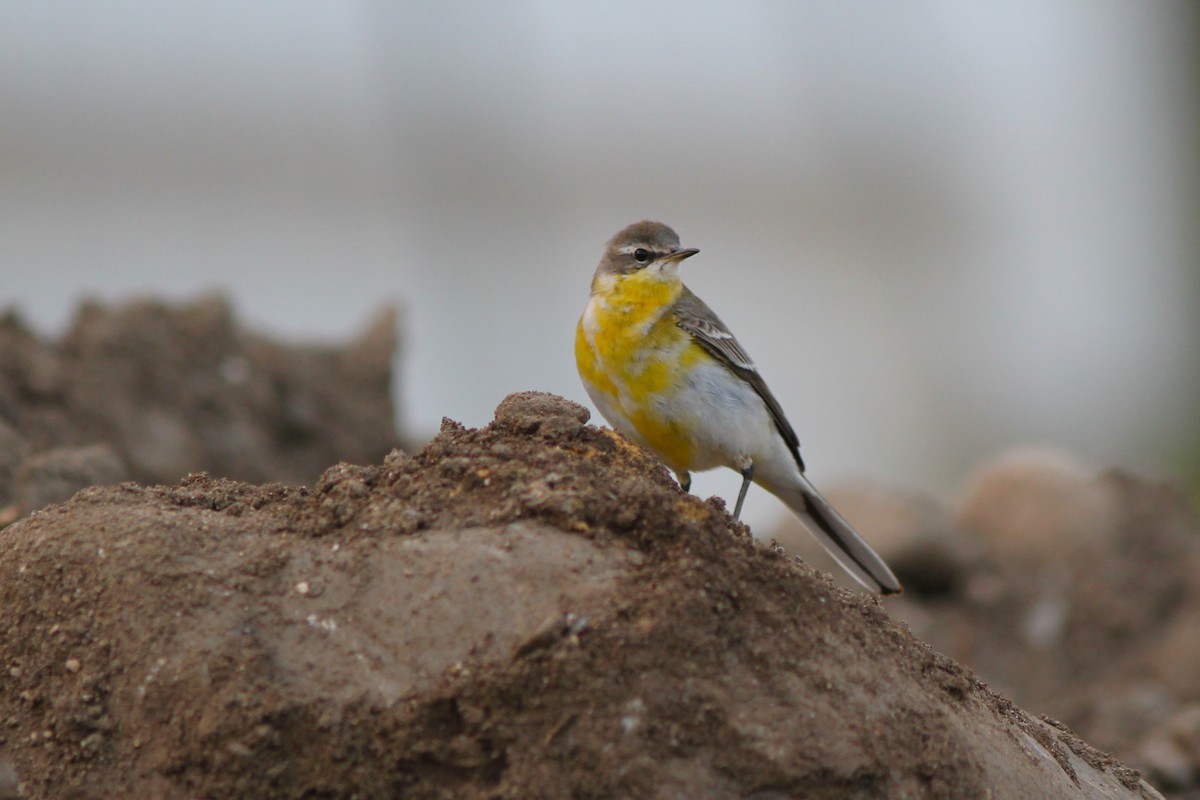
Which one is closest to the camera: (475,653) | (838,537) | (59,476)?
(475,653)

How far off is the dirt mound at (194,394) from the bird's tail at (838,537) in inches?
145

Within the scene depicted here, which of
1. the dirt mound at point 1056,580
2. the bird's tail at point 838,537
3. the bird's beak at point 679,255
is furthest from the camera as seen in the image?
the dirt mound at point 1056,580

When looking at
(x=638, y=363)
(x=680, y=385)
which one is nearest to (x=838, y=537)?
(x=680, y=385)

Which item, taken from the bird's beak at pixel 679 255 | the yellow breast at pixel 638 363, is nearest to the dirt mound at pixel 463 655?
the yellow breast at pixel 638 363

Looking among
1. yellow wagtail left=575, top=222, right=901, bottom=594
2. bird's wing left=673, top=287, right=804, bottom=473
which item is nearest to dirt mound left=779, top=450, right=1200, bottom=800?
yellow wagtail left=575, top=222, right=901, bottom=594

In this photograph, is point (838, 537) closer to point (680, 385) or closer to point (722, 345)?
point (722, 345)

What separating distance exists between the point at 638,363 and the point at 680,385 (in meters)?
0.23

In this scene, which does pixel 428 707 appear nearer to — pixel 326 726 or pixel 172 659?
pixel 326 726

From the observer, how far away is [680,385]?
258 inches

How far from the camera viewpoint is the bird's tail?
6801 mm

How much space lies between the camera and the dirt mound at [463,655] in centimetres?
327

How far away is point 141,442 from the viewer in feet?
28.6

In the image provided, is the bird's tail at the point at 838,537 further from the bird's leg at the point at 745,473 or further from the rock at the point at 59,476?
the rock at the point at 59,476

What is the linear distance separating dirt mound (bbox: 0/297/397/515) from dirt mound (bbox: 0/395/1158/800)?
3351 millimetres
